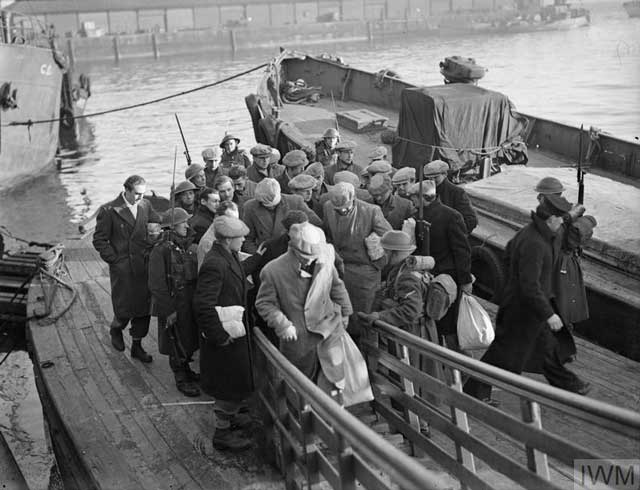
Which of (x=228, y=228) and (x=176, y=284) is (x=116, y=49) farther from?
(x=228, y=228)

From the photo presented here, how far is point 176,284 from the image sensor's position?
5.61 meters

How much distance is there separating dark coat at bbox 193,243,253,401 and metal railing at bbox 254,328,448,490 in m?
0.13

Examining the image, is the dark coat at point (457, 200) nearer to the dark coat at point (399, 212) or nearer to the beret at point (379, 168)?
the dark coat at point (399, 212)

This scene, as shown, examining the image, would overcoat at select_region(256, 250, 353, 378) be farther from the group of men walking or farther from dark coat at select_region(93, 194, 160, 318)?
dark coat at select_region(93, 194, 160, 318)

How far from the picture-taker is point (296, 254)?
441 centimetres

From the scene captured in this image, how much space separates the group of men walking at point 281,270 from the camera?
4496 mm

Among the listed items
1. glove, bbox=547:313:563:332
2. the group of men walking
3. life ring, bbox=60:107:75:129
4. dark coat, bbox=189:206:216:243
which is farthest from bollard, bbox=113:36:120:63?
glove, bbox=547:313:563:332

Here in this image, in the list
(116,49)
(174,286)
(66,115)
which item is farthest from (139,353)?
(116,49)

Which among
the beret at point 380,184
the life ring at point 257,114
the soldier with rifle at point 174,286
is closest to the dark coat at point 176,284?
the soldier with rifle at point 174,286

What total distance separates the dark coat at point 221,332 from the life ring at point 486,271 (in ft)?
10.9

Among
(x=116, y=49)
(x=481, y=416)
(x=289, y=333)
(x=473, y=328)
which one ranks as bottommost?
(x=473, y=328)

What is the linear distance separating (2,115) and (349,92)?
9775 millimetres

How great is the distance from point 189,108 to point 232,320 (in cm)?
3441

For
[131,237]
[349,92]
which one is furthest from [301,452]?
[349,92]
